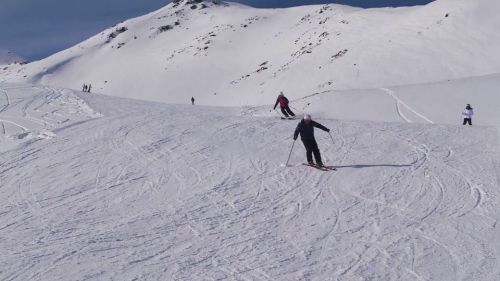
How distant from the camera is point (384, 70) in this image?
2093 inches

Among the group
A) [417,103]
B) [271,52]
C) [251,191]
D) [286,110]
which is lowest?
[271,52]

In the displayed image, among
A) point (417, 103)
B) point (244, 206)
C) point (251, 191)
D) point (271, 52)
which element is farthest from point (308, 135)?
point (271, 52)

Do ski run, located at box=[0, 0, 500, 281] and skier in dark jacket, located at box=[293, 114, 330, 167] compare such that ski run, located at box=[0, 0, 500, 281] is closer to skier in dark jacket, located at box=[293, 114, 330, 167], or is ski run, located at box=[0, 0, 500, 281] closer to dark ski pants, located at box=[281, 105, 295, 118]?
dark ski pants, located at box=[281, 105, 295, 118]

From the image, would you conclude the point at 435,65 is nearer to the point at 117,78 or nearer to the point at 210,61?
the point at 210,61

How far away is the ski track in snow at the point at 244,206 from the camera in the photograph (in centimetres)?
793

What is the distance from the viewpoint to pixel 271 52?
273 feet

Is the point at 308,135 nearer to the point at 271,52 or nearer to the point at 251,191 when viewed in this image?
the point at 251,191

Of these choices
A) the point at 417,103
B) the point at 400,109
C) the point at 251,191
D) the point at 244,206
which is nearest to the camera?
the point at 244,206

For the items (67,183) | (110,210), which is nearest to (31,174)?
(67,183)

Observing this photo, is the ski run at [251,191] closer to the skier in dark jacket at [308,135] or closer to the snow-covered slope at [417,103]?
the snow-covered slope at [417,103]

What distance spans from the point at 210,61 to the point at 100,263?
7968 centimetres

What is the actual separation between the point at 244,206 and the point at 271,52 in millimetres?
74169

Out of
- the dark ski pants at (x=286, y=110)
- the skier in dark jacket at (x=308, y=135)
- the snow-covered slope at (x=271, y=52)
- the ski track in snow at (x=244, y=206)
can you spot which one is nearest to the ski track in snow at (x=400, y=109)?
the dark ski pants at (x=286, y=110)

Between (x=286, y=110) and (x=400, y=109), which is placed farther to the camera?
(x=400, y=109)
